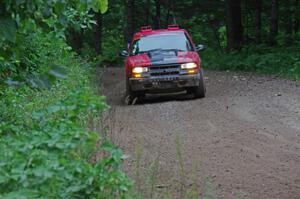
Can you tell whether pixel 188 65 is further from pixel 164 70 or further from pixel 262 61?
pixel 262 61

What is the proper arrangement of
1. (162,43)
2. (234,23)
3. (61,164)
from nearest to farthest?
(61,164)
(162,43)
(234,23)

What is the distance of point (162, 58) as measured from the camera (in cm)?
1595

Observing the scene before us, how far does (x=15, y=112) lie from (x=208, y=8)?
30.9m

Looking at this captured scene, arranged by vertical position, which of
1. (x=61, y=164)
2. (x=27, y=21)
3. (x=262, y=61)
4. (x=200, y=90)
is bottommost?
(x=262, y=61)

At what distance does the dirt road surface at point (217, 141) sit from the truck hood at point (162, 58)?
1.01m

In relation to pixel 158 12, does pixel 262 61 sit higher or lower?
lower

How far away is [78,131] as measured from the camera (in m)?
4.15

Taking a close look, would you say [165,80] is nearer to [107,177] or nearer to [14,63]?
[14,63]

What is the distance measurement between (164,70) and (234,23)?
54.3 ft

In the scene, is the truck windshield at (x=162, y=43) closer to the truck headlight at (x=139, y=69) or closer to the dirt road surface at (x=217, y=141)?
the truck headlight at (x=139, y=69)

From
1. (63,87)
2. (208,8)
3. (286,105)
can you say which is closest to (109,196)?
(63,87)

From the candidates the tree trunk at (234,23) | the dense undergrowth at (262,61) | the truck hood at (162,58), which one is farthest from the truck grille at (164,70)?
the tree trunk at (234,23)

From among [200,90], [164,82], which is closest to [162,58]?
[164,82]

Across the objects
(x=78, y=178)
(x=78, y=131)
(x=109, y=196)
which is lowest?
(x=109, y=196)
